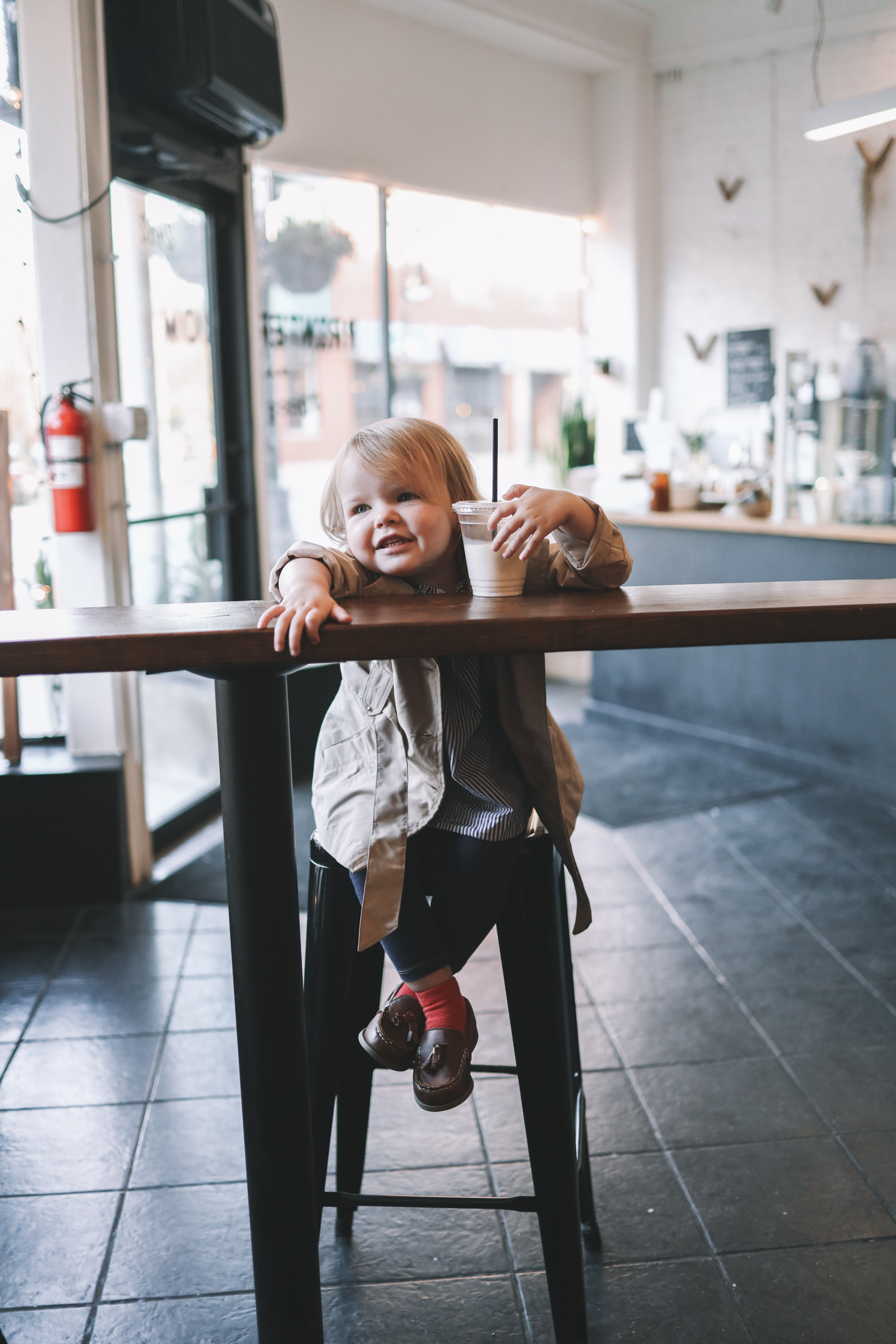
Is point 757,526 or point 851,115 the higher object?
point 851,115

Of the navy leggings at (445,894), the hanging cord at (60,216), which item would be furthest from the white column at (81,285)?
the navy leggings at (445,894)

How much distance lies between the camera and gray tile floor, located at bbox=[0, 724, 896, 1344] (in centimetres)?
157

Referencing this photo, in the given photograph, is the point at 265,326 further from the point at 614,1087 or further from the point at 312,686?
the point at 614,1087

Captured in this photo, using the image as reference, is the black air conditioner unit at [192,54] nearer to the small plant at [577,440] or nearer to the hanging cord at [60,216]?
the hanging cord at [60,216]

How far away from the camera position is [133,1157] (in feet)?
6.34

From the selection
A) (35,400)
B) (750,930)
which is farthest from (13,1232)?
(35,400)

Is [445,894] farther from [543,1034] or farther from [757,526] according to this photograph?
[757,526]

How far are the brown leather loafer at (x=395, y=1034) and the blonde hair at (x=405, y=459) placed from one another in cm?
61

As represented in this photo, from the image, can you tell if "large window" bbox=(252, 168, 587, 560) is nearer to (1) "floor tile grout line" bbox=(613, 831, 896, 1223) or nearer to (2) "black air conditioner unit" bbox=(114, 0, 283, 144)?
(2) "black air conditioner unit" bbox=(114, 0, 283, 144)

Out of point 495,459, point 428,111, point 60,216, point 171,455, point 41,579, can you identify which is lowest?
point 41,579

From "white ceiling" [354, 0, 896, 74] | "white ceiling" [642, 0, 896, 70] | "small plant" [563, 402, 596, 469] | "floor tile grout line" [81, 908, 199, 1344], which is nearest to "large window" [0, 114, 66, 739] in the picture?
"floor tile grout line" [81, 908, 199, 1344]

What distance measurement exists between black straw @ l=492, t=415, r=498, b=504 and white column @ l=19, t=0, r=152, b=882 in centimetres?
170

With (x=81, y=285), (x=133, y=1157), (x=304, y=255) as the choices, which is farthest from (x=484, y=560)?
(x=304, y=255)

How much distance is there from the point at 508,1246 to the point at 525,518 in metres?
1.16
